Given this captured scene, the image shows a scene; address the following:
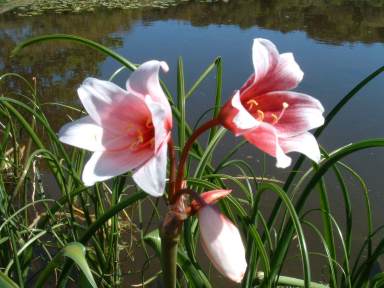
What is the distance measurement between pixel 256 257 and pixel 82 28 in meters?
6.95

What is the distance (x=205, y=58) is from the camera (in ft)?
16.2

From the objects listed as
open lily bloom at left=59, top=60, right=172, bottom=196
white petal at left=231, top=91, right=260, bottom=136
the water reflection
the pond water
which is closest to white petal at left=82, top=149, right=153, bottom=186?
open lily bloom at left=59, top=60, right=172, bottom=196

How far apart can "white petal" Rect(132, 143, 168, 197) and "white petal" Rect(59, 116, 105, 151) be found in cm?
9

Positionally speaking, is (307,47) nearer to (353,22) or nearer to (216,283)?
(353,22)

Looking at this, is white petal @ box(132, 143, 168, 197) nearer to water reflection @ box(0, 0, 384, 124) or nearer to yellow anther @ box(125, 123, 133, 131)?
yellow anther @ box(125, 123, 133, 131)

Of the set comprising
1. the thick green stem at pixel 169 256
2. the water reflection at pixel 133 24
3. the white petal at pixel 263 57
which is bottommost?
the water reflection at pixel 133 24

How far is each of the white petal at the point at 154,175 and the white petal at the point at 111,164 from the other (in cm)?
2

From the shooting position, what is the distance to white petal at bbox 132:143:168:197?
0.57m

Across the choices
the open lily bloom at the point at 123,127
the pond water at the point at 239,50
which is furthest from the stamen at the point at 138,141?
the pond water at the point at 239,50

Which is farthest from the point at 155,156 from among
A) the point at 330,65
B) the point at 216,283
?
the point at 330,65

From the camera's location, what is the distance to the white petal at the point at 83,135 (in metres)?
0.65

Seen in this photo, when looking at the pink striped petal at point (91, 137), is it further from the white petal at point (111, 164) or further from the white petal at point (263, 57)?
the white petal at point (263, 57)

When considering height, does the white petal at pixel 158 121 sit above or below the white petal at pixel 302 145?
above

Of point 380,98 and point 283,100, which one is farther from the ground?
point 283,100
